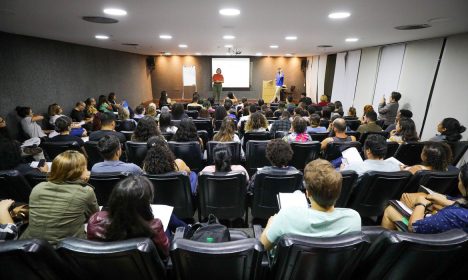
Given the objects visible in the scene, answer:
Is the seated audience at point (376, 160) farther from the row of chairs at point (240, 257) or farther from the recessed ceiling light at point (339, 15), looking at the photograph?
the recessed ceiling light at point (339, 15)

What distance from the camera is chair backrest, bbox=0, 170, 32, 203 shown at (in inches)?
89.7

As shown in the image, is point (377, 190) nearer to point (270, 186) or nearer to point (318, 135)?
point (270, 186)

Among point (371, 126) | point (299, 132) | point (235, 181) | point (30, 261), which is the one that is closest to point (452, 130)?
point (371, 126)

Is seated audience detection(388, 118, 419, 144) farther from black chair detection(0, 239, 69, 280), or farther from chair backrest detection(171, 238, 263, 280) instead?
black chair detection(0, 239, 69, 280)

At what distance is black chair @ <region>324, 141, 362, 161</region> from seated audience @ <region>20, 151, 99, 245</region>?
3.18 metres

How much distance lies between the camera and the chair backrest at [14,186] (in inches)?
89.7

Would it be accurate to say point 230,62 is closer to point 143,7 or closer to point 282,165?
point 143,7

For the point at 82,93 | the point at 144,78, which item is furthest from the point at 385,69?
the point at 144,78

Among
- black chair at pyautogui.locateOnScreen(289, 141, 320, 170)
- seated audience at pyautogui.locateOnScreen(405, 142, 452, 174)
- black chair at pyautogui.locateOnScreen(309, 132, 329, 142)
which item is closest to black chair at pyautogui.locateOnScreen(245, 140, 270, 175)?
black chair at pyautogui.locateOnScreen(289, 141, 320, 170)

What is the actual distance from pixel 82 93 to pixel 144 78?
6215 millimetres

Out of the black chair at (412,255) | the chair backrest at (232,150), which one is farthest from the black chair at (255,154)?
the black chair at (412,255)

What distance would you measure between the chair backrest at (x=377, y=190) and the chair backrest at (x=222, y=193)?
1.21 m

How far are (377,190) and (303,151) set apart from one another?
125cm

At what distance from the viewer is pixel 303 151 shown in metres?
3.74
